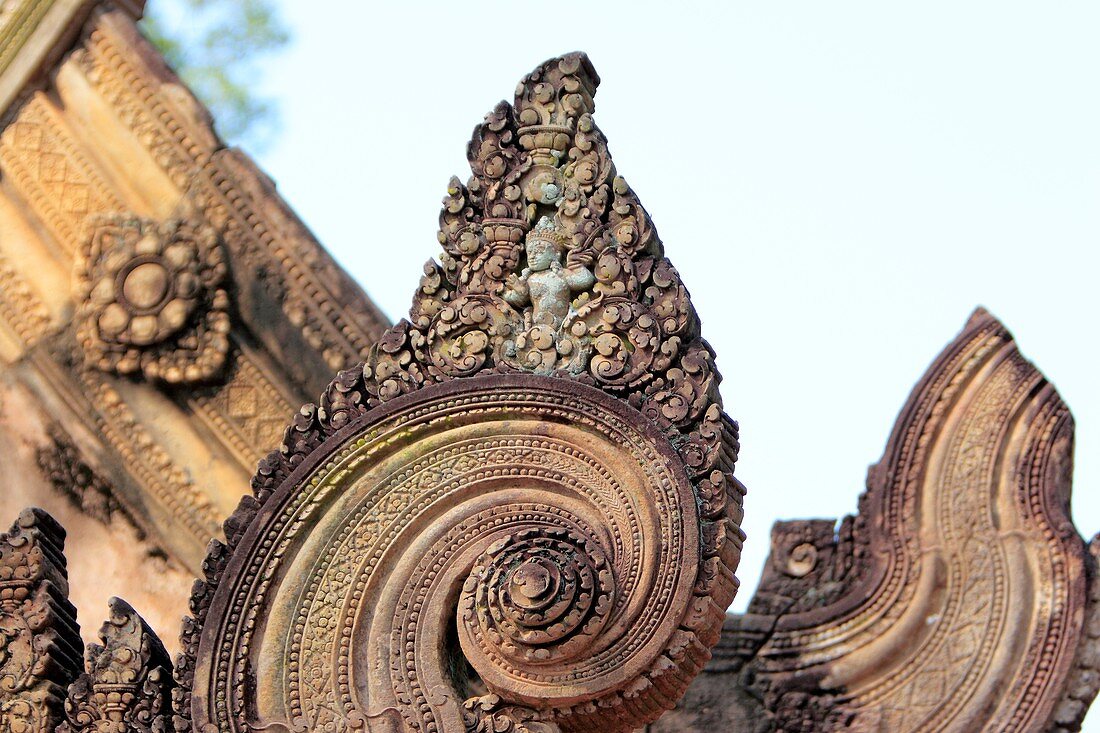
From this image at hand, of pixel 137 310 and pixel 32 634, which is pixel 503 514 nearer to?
pixel 32 634

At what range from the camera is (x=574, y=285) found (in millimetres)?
5570

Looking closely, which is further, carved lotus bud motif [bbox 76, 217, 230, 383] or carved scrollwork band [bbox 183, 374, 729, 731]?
carved lotus bud motif [bbox 76, 217, 230, 383]

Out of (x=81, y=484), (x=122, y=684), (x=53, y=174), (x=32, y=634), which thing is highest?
(x=53, y=174)

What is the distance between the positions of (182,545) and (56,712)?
9.41ft

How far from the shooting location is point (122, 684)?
5.56 m

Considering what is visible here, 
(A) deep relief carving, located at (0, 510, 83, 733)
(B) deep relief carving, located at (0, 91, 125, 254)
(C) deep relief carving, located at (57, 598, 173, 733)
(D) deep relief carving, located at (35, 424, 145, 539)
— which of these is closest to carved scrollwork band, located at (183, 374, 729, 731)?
(C) deep relief carving, located at (57, 598, 173, 733)

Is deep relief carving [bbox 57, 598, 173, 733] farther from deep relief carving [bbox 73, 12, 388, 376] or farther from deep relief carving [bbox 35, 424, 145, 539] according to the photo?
deep relief carving [bbox 73, 12, 388, 376]

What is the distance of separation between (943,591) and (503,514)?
4534mm

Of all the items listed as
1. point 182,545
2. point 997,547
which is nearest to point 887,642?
point 997,547

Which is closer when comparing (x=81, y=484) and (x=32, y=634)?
(x=32, y=634)

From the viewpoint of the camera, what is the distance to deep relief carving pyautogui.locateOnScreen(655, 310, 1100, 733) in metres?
9.26

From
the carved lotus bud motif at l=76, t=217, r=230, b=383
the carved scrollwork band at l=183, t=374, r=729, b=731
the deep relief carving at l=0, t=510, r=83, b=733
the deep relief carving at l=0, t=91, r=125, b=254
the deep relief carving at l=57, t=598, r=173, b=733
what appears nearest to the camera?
the carved scrollwork band at l=183, t=374, r=729, b=731

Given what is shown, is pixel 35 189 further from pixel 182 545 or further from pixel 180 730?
pixel 180 730

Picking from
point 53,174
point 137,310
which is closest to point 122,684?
point 137,310
